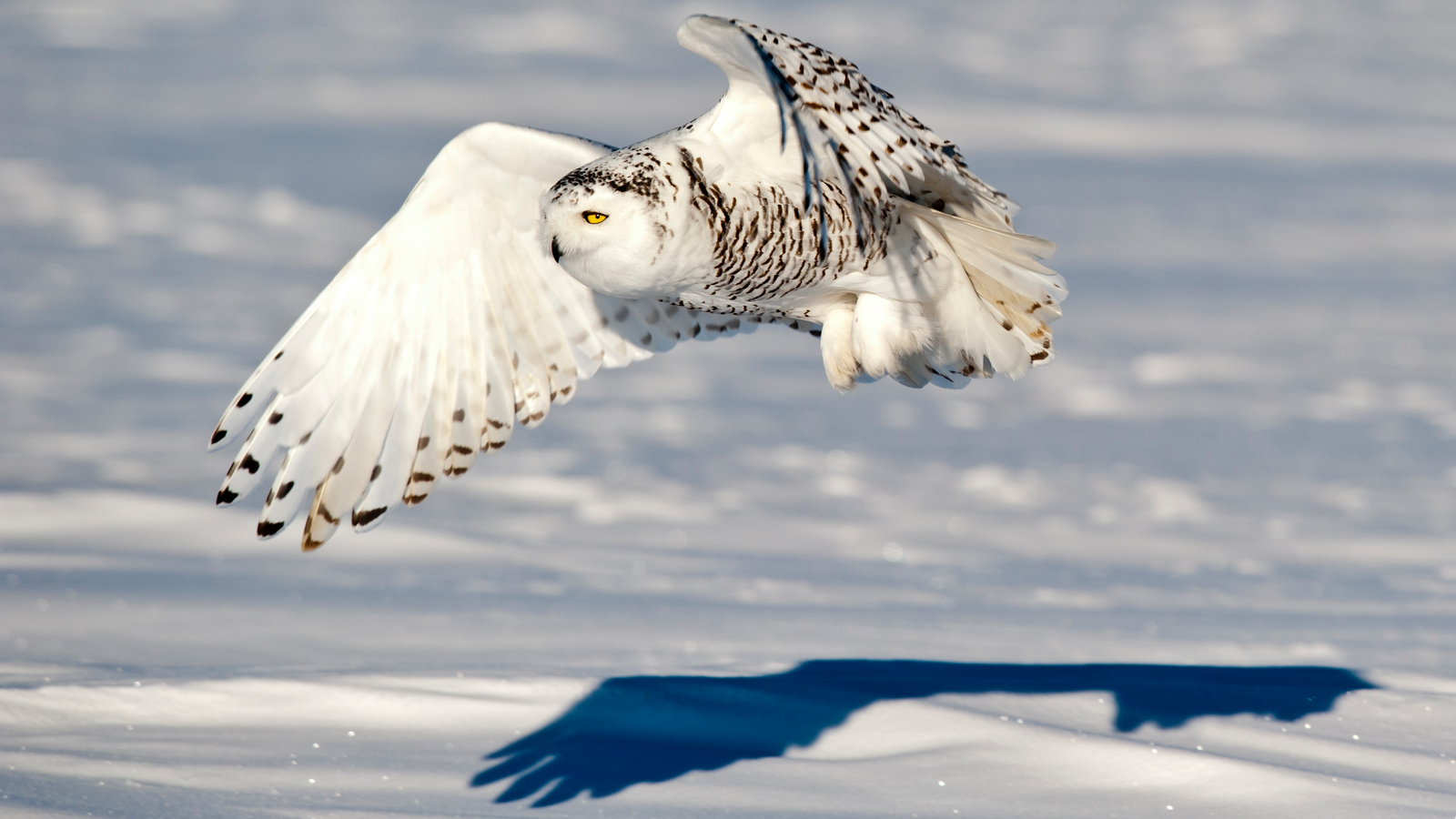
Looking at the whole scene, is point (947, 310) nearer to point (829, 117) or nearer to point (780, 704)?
point (829, 117)

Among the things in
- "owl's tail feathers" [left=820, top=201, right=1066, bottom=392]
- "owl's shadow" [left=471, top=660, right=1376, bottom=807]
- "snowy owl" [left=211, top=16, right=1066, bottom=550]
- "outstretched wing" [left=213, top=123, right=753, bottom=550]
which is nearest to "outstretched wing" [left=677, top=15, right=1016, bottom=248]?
"snowy owl" [left=211, top=16, right=1066, bottom=550]

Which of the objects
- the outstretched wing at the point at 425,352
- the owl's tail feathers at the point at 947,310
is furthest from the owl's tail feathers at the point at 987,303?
the outstretched wing at the point at 425,352

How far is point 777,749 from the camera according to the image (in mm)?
4441

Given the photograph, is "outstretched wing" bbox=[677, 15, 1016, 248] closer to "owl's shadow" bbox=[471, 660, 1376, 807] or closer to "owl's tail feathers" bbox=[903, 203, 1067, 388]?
"owl's tail feathers" bbox=[903, 203, 1067, 388]

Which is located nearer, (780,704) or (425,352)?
(425,352)

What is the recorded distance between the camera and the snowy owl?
361 cm

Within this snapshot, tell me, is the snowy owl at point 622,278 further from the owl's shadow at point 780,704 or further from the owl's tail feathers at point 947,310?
the owl's shadow at point 780,704

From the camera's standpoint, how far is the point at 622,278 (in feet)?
11.9

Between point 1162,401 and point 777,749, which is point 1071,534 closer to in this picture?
point 1162,401

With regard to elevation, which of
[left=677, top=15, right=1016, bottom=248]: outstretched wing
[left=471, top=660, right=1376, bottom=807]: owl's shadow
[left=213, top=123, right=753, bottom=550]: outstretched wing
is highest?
[left=677, top=15, right=1016, bottom=248]: outstretched wing

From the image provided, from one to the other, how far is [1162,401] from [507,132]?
7.22m

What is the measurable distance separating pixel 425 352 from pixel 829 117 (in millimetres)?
1368

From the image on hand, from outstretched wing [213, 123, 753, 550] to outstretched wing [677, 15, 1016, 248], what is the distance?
2.46 feet

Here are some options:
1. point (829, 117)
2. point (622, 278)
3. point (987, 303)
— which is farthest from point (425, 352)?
point (987, 303)
